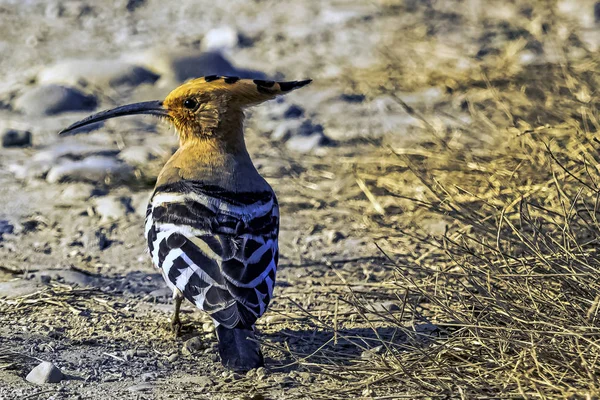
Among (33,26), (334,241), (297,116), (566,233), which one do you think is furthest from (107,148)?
Answer: (566,233)

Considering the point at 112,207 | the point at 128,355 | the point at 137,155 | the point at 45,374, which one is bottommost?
the point at 137,155

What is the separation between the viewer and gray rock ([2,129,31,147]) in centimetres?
614

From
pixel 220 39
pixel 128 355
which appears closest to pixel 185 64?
pixel 220 39

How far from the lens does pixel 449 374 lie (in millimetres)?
2984

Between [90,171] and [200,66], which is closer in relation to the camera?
[90,171]

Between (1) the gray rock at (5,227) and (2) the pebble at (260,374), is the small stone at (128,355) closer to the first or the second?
(2) the pebble at (260,374)

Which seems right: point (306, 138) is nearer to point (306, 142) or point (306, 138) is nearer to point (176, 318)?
point (306, 142)

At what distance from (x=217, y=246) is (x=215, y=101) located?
0.80m

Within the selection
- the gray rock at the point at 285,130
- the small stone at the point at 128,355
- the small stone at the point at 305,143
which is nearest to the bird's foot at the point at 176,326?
the small stone at the point at 128,355

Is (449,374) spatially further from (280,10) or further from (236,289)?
(280,10)

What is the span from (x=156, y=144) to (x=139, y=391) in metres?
3.08

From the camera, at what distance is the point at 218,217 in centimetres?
367

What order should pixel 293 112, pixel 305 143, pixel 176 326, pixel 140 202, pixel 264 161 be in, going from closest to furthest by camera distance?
pixel 176 326 → pixel 140 202 → pixel 264 161 → pixel 305 143 → pixel 293 112

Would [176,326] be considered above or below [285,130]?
above
